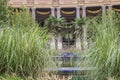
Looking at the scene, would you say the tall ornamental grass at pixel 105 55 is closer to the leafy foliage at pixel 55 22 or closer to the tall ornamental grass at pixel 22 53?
the tall ornamental grass at pixel 22 53

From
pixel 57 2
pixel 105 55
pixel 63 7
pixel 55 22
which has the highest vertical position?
pixel 105 55

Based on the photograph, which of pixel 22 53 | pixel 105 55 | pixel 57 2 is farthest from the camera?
pixel 57 2

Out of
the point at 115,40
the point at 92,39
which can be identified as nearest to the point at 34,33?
the point at 92,39

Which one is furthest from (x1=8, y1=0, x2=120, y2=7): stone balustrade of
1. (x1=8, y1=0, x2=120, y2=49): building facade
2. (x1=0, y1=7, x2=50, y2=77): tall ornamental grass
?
(x1=0, y1=7, x2=50, y2=77): tall ornamental grass

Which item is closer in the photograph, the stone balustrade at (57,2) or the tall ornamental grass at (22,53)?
the tall ornamental grass at (22,53)

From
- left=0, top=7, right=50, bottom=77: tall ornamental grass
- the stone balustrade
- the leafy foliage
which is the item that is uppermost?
left=0, top=7, right=50, bottom=77: tall ornamental grass

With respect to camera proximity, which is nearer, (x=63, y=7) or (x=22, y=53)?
(x=22, y=53)

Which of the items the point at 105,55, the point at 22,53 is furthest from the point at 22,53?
the point at 105,55

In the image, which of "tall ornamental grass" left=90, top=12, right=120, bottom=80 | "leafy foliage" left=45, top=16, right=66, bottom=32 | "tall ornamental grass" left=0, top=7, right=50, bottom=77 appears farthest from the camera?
"leafy foliage" left=45, top=16, right=66, bottom=32

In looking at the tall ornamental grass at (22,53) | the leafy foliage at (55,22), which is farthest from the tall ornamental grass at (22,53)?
the leafy foliage at (55,22)

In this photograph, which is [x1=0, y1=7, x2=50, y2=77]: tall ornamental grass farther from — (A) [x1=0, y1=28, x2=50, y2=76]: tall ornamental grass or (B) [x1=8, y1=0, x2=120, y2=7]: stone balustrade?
(B) [x1=8, y1=0, x2=120, y2=7]: stone balustrade

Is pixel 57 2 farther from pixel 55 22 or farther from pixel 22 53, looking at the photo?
pixel 22 53

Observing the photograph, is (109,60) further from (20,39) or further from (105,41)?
(20,39)

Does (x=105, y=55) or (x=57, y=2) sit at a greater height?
(x=105, y=55)
